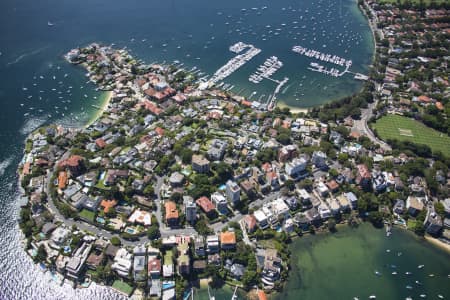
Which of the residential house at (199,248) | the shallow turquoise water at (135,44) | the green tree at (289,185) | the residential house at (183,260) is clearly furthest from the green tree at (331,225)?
the shallow turquoise water at (135,44)

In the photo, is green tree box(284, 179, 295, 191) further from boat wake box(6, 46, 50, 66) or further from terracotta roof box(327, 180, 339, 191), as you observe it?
boat wake box(6, 46, 50, 66)

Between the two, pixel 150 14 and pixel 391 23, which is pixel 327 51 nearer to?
pixel 391 23

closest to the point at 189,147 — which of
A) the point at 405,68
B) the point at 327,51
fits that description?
the point at 327,51

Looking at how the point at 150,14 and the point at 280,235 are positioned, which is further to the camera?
the point at 150,14

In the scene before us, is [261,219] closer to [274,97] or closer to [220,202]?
[220,202]

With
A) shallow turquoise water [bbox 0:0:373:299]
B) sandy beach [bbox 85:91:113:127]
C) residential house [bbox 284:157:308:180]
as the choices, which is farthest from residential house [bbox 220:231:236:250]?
sandy beach [bbox 85:91:113:127]

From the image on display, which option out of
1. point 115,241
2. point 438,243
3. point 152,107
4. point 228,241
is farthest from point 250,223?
point 152,107
